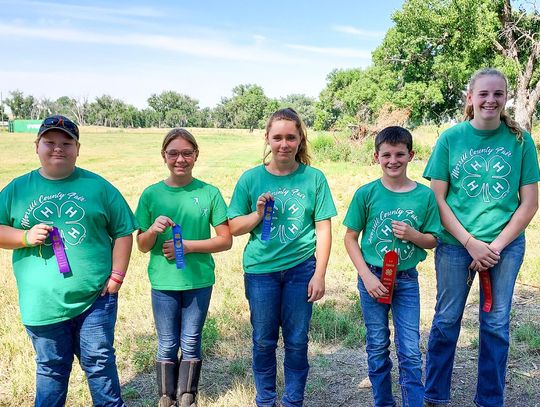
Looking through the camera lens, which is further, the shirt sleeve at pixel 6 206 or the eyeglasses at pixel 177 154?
the eyeglasses at pixel 177 154

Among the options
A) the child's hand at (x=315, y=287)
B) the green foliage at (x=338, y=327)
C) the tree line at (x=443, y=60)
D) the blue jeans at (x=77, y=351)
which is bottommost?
the green foliage at (x=338, y=327)

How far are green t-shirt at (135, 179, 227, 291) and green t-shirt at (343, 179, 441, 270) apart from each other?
0.92 metres

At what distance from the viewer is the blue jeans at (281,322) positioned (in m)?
3.08

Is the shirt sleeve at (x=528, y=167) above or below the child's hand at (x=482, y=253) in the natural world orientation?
above

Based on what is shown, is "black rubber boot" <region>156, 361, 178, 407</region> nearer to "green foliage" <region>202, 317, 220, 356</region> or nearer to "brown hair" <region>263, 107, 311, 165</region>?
"green foliage" <region>202, 317, 220, 356</region>

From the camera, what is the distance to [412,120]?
2272cm

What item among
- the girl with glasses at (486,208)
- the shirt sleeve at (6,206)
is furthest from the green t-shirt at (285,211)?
the shirt sleeve at (6,206)

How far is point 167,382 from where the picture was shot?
3281mm

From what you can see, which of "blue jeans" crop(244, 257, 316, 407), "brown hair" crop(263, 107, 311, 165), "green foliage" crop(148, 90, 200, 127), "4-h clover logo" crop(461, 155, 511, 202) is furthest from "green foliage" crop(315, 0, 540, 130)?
"green foliage" crop(148, 90, 200, 127)

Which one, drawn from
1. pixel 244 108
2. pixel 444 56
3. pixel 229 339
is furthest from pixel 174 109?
pixel 229 339

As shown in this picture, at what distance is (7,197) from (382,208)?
2.13 m

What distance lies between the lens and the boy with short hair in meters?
2.98

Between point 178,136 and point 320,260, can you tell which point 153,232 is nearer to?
point 178,136

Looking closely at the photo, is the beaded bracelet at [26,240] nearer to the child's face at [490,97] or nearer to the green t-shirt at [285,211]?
the green t-shirt at [285,211]
